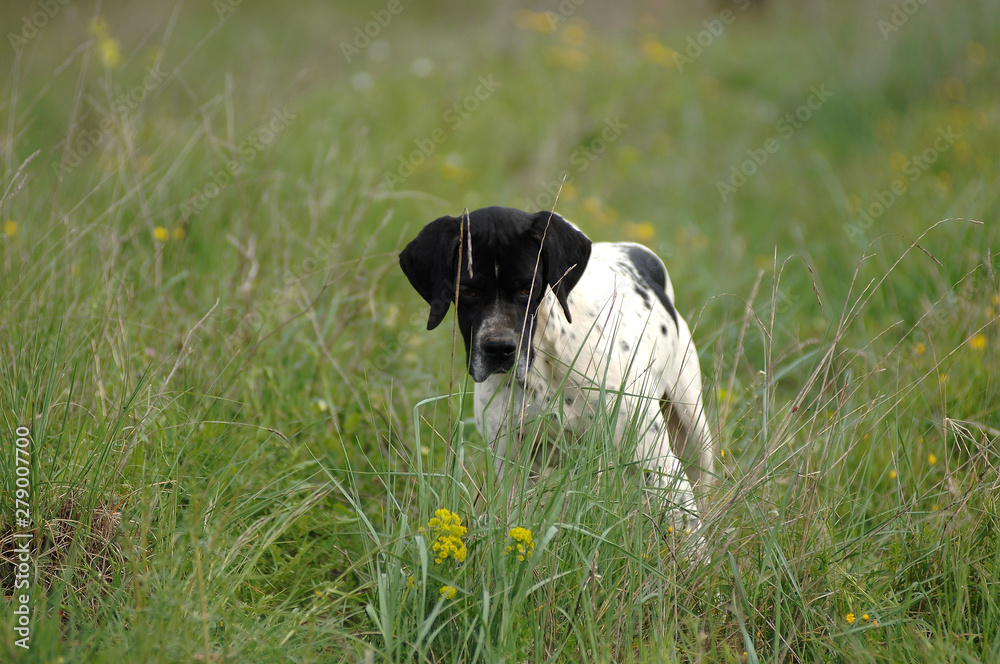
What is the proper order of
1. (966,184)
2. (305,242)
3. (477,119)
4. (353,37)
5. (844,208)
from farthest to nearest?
(353,37)
(477,119)
(844,208)
(966,184)
(305,242)

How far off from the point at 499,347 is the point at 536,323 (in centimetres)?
24

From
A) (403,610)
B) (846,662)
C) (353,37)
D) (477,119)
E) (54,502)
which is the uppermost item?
(353,37)

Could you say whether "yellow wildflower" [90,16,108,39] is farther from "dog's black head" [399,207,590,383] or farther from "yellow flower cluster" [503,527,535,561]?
"yellow flower cluster" [503,527,535,561]

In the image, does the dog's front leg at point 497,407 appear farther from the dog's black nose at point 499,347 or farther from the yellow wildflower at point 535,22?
the yellow wildflower at point 535,22

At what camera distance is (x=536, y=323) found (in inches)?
118

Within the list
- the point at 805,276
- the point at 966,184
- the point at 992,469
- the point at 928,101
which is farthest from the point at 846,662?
the point at 928,101

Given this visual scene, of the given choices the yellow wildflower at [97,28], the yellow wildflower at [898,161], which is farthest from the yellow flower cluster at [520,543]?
the yellow wildflower at [898,161]

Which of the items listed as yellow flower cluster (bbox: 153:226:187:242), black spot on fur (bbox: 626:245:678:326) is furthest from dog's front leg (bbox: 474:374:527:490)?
yellow flower cluster (bbox: 153:226:187:242)

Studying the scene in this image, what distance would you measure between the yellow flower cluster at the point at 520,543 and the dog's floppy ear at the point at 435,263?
0.90 meters

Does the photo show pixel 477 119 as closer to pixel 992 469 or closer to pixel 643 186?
pixel 643 186

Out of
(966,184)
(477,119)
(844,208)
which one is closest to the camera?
(966,184)

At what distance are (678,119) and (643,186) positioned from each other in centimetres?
148

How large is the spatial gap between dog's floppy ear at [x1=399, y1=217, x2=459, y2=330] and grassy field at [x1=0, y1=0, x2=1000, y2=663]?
313 mm

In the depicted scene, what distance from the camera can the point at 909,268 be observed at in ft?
15.8
